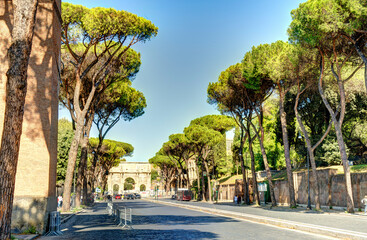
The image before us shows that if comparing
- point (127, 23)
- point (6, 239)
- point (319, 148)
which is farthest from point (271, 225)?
point (319, 148)

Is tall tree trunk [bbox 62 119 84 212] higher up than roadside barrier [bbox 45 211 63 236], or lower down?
higher up

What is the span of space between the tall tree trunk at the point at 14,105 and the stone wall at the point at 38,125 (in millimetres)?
4120

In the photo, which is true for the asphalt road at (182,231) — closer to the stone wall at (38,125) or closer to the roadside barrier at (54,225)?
the roadside barrier at (54,225)

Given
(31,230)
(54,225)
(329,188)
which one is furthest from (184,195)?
(31,230)

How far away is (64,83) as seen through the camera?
967 inches

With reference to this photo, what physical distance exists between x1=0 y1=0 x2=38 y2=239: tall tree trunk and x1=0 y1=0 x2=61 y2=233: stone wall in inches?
162

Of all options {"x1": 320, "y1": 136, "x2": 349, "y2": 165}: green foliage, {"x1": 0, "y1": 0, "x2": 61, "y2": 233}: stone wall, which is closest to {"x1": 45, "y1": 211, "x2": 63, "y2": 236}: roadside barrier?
{"x1": 0, "y1": 0, "x2": 61, "y2": 233}: stone wall

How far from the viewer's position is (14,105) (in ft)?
23.9

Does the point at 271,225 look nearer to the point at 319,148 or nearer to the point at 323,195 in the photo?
the point at 323,195

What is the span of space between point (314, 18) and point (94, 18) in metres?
11.6

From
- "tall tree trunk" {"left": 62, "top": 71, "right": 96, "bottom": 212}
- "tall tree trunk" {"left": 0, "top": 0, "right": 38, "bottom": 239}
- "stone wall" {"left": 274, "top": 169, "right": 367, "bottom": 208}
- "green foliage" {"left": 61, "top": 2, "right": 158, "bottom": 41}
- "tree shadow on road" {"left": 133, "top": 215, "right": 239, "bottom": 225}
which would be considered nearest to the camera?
"tall tree trunk" {"left": 0, "top": 0, "right": 38, "bottom": 239}

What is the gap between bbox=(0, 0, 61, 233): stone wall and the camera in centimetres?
1093

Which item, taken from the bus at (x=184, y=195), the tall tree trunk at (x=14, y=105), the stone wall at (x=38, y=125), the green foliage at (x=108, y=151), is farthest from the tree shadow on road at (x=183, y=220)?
the green foliage at (x=108, y=151)

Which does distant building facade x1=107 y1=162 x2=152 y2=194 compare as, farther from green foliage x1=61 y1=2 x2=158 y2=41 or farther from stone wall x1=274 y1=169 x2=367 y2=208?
green foliage x1=61 y1=2 x2=158 y2=41
